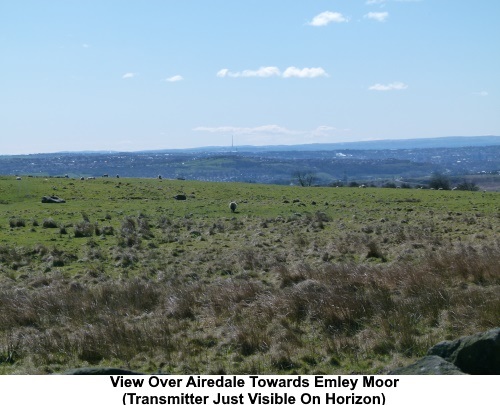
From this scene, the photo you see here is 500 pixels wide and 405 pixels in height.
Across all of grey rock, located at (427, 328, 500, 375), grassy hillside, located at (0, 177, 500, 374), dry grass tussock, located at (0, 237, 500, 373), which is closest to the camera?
grey rock, located at (427, 328, 500, 375)

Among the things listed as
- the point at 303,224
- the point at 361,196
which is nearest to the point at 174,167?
the point at 361,196

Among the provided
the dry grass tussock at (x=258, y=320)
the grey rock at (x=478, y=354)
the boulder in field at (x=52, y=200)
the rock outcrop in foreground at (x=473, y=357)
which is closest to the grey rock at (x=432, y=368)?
the rock outcrop in foreground at (x=473, y=357)

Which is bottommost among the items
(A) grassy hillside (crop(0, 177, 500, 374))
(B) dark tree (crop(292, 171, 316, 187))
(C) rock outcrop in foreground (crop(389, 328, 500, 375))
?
(B) dark tree (crop(292, 171, 316, 187))

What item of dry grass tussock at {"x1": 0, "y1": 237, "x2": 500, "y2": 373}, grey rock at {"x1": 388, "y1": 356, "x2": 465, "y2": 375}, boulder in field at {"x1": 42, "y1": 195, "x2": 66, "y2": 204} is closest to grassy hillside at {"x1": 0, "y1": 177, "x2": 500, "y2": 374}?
dry grass tussock at {"x1": 0, "y1": 237, "x2": 500, "y2": 373}

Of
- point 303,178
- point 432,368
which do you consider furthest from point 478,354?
point 303,178

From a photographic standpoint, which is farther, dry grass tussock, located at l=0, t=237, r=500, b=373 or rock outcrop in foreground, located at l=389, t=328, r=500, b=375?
dry grass tussock, located at l=0, t=237, r=500, b=373

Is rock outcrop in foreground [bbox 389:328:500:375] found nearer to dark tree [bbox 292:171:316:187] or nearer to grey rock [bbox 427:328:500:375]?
grey rock [bbox 427:328:500:375]

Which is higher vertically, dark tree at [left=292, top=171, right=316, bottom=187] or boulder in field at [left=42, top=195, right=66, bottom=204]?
boulder in field at [left=42, top=195, right=66, bottom=204]
